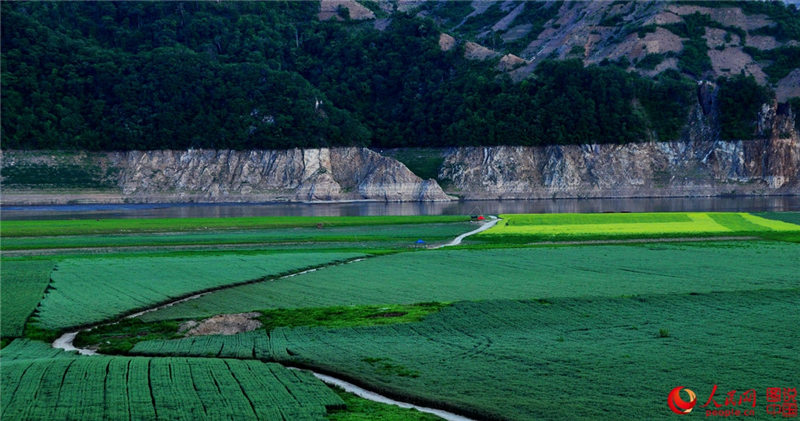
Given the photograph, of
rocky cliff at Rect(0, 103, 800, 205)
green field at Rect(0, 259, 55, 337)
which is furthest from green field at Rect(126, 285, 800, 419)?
rocky cliff at Rect(0, 103, 800, 205)

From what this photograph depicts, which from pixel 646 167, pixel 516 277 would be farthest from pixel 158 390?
pixel 646 167

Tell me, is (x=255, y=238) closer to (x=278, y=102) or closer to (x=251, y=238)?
(x=251, y=238)

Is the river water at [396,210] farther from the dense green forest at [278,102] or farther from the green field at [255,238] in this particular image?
the green field at [255,238]

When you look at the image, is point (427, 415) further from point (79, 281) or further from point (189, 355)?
point (79, 281)

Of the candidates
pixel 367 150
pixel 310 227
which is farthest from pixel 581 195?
pixel 310 227

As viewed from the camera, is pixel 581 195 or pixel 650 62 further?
pixel 650 62

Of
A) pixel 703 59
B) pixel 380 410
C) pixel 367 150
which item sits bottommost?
pixel 380 410
